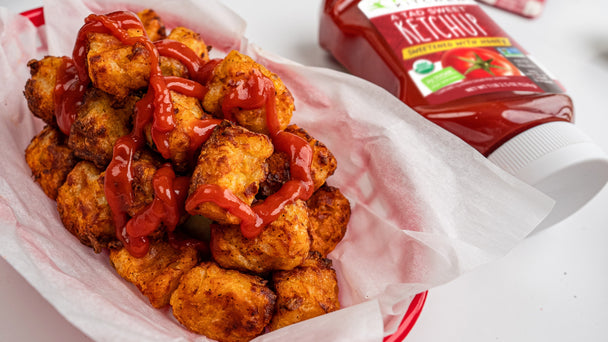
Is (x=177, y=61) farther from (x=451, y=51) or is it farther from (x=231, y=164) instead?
(x=451, y=51)

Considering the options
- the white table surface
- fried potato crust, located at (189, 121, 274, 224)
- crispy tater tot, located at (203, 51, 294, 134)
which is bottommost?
the white table surface

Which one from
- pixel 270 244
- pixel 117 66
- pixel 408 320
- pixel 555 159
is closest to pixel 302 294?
pixel 270 244

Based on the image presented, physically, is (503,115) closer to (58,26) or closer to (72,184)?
(72,184)

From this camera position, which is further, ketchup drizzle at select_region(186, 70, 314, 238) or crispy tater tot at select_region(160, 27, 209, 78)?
crispy tater tot at select_region(160, 27, 209, 78)

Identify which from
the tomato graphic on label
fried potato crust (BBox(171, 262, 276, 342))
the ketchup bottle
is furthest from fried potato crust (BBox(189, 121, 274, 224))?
the tomato graphic on label

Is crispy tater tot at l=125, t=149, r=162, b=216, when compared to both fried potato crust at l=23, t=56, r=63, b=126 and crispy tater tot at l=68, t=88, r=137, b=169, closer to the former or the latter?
crispy tater tot at l=68, t=88, r=137, b=169

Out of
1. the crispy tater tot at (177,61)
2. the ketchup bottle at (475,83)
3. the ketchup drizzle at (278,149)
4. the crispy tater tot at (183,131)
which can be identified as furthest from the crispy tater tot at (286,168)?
the ketchup bottle at (475,83)
